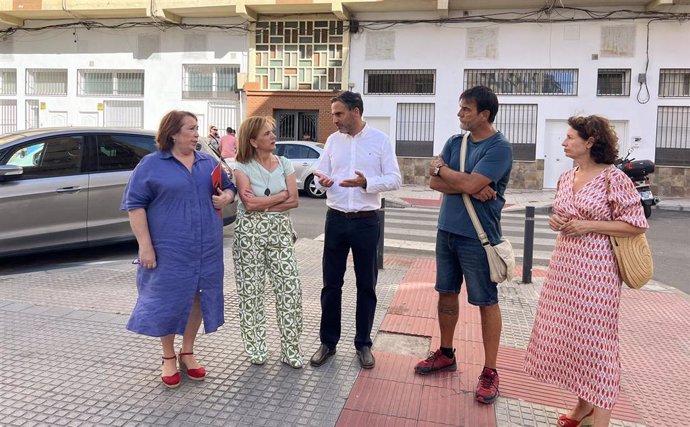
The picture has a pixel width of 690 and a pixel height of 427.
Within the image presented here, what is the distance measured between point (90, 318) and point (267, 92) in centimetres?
1525

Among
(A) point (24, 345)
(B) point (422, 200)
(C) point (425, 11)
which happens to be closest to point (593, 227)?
(A) point (24, 345)

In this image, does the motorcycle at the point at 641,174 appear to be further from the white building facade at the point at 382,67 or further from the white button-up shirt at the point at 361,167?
the white button-up shirt at the point at 361,167

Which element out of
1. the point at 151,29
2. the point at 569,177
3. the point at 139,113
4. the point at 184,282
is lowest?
the point at 184,282

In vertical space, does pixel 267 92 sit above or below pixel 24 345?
above

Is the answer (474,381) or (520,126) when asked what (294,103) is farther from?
(474,381)

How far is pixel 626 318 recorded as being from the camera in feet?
16.7

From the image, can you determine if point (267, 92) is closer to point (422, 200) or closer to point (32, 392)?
point (422, 200)

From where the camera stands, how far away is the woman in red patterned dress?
279 centimetres

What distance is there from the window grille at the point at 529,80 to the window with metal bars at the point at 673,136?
8.84ft

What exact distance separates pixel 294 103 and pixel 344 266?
15680 mm

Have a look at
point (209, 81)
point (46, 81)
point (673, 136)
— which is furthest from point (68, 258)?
point (46, 81)

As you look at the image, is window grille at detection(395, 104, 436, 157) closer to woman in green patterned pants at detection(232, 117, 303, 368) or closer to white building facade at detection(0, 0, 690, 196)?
white building facade at detection(0, 0, 690, 196)

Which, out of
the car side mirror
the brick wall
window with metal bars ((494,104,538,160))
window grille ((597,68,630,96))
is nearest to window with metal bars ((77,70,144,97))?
the brick wall

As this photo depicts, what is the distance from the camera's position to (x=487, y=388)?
10.6 ft
